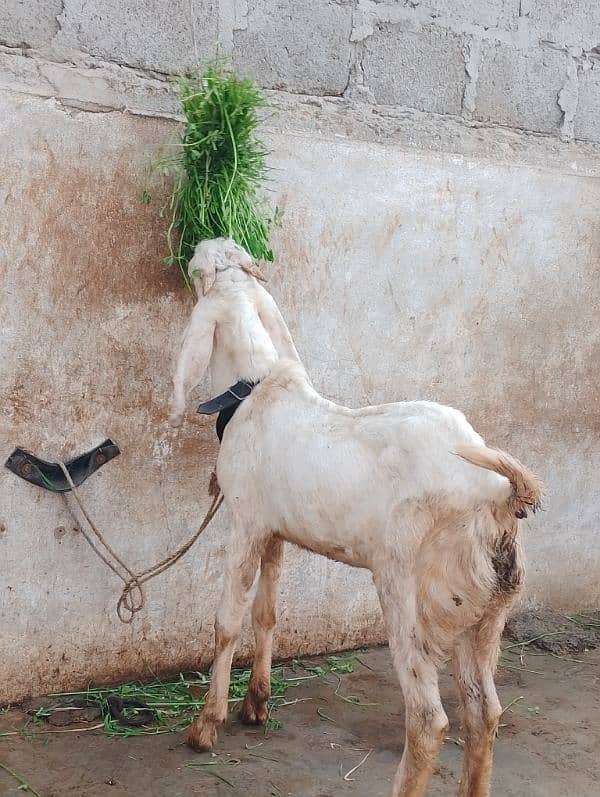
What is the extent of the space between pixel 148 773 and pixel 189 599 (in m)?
0.90

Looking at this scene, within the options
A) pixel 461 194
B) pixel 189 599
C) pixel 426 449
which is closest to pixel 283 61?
pixel 461 194

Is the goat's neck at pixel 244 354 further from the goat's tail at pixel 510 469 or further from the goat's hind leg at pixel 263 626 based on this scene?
the goat's tail at pixel 510 469

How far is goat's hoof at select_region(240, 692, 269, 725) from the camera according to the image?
375 centimetres

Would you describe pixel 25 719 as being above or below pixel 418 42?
below

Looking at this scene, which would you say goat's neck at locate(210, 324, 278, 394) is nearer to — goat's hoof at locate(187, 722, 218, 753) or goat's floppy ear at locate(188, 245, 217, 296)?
goat's floppy ear at locate(188, 245, 217, 296)

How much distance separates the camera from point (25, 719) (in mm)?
3707

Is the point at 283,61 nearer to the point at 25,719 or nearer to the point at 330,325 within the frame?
the point at 330,325

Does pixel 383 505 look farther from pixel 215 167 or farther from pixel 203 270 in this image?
pixel 215 167

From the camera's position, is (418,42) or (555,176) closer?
(418,42)

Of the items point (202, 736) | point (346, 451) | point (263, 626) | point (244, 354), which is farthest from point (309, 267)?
point (202, 736)

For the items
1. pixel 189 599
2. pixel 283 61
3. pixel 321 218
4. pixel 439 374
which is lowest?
pixel 189 599

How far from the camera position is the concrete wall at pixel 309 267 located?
12.1 ft

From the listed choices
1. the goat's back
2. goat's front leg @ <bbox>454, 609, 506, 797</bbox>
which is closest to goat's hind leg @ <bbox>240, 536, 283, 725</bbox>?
the goat's back

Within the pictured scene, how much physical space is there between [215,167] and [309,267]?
2.28 feet
